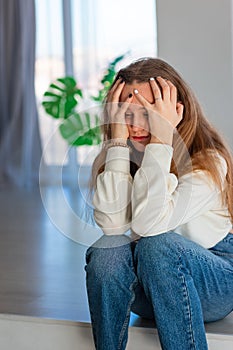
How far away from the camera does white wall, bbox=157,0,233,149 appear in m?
3.41

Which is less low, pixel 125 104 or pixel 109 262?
pixel 125 104

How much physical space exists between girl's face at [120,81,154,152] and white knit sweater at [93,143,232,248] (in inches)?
1.9

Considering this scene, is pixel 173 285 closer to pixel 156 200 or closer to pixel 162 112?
pixel 156 200

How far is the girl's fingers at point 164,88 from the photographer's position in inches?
67.6

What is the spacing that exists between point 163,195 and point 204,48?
1946mm

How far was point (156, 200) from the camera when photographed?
1634 mm

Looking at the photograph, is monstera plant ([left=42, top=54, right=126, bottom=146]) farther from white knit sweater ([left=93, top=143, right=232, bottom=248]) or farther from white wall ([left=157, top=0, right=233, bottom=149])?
white knit sweater ([left=93, top=143, right=232, bottom=248])

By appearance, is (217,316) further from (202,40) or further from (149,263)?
(202,40)

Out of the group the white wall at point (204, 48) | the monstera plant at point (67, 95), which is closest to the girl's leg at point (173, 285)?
the white wall at point (204, 48)

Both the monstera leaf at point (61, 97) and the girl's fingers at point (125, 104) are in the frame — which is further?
the monstera leaf at point (61, 97)

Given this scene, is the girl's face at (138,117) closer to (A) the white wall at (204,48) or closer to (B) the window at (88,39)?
(A) the white wall at (204,48)

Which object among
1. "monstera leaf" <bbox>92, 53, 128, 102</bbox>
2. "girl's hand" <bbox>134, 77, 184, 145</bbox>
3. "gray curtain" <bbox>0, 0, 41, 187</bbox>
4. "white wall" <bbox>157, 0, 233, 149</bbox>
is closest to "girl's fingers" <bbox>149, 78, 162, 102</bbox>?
"girl's hand" <bbox>134, 77, 184, 145</bbox>

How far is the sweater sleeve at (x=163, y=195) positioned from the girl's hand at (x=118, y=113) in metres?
0.09

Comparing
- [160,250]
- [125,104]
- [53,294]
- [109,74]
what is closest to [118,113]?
[125,104]
